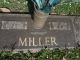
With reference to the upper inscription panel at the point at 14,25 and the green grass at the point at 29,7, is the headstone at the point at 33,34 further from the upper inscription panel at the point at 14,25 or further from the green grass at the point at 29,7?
the green grass at the point at 29,7

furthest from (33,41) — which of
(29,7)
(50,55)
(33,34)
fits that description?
(29,7)

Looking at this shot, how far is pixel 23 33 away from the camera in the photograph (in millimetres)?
3271

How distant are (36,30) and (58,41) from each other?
974 millimetres

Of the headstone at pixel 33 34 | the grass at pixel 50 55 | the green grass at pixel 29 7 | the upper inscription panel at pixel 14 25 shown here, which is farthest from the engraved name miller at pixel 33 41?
the green grass at pixel 29 7

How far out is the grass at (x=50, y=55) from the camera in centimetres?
320

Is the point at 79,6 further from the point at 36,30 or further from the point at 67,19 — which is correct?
the point at 36,30

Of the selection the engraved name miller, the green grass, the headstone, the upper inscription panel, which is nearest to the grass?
the headstone

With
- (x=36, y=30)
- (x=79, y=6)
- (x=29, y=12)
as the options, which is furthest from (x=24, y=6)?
(x=79, y=6)

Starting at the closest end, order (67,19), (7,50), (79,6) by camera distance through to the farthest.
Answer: (7,50) < (67,19) < (79,6)

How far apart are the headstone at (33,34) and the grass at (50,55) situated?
0.20m

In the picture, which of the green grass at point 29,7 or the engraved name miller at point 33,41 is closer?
the engraved name miller at point 33,41

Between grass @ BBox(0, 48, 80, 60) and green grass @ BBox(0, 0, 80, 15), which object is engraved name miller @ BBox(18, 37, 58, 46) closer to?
grass @ BBox(0, 48, 80, 60)

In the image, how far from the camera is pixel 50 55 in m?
3.34

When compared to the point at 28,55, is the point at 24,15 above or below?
above
